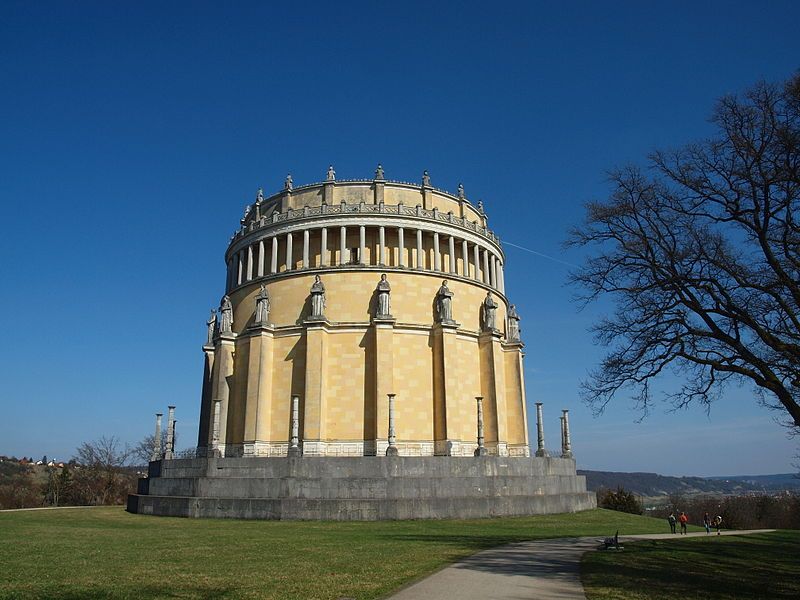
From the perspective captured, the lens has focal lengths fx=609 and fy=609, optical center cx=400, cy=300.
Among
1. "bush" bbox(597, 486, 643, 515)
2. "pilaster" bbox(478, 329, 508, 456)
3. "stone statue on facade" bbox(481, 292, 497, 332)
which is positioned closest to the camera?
"pilaster" bbox(478, 329, 508, 456)

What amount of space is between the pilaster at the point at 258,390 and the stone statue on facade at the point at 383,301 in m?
7.75

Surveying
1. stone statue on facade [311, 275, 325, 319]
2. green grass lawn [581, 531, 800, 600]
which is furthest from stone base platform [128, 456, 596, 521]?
green grass lawn [581, 531, 800, 600]

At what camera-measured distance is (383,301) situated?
39156 mm

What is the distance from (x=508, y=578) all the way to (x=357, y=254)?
106 feet

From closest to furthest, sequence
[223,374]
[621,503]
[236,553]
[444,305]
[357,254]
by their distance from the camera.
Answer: [236,553], [444,305], [223,374], [357,254], [621,503]

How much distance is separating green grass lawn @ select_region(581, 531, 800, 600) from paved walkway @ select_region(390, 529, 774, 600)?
17.1 inches

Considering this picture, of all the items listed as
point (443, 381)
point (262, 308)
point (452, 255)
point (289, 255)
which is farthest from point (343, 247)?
point (443, 381)


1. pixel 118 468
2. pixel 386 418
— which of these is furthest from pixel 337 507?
pixel 118 468

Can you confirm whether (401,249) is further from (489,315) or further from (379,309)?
(489,315)

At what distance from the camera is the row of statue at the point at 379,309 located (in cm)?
3929

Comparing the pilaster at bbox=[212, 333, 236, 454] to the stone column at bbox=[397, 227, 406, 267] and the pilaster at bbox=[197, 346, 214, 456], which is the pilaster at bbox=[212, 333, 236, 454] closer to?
the pilaster at bbox=[197, 346, 214, 456]

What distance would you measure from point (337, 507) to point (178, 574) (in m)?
15.8

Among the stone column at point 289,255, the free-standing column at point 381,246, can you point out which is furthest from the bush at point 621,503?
the stone column at point 289,255

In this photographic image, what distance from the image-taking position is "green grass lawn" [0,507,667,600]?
11492 mm
